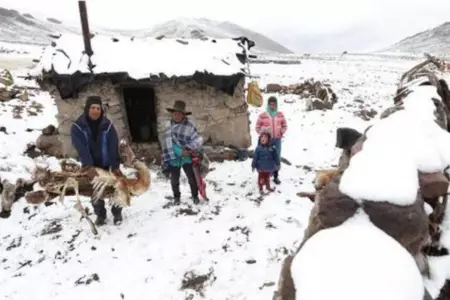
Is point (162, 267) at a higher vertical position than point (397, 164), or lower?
lower

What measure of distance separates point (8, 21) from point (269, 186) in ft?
179

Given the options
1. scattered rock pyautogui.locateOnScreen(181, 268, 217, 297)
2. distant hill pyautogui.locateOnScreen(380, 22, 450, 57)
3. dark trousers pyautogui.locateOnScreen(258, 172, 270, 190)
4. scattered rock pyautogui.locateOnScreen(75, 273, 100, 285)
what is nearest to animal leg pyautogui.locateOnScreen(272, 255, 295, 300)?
scattered rock pyautogui.locateOnScreen(181, 268, 217, 297)

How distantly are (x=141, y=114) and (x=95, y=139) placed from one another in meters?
5.29

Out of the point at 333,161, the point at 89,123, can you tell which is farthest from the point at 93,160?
the point at 333,161

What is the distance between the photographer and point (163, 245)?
5.36 metres

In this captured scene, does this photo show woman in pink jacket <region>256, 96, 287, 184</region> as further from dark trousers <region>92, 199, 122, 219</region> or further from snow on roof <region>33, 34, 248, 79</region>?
dark trousers <region>92, 199, 122, 219</region>

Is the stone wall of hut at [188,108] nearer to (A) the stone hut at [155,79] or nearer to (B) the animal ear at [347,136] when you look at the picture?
(A) the stone hut at [155,79]

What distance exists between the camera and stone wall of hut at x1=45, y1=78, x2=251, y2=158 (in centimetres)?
881

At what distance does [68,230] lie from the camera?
5.89 meters

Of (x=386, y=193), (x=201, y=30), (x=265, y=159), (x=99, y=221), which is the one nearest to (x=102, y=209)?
(x=99, y=221)

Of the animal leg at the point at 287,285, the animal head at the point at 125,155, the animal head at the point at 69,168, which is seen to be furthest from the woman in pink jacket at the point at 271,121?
the animal leg at the point at 287,285

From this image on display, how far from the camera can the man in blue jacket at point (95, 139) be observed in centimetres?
515

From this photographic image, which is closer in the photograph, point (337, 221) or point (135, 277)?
point (337, 221)

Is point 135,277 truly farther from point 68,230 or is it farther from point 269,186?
point 269,186
